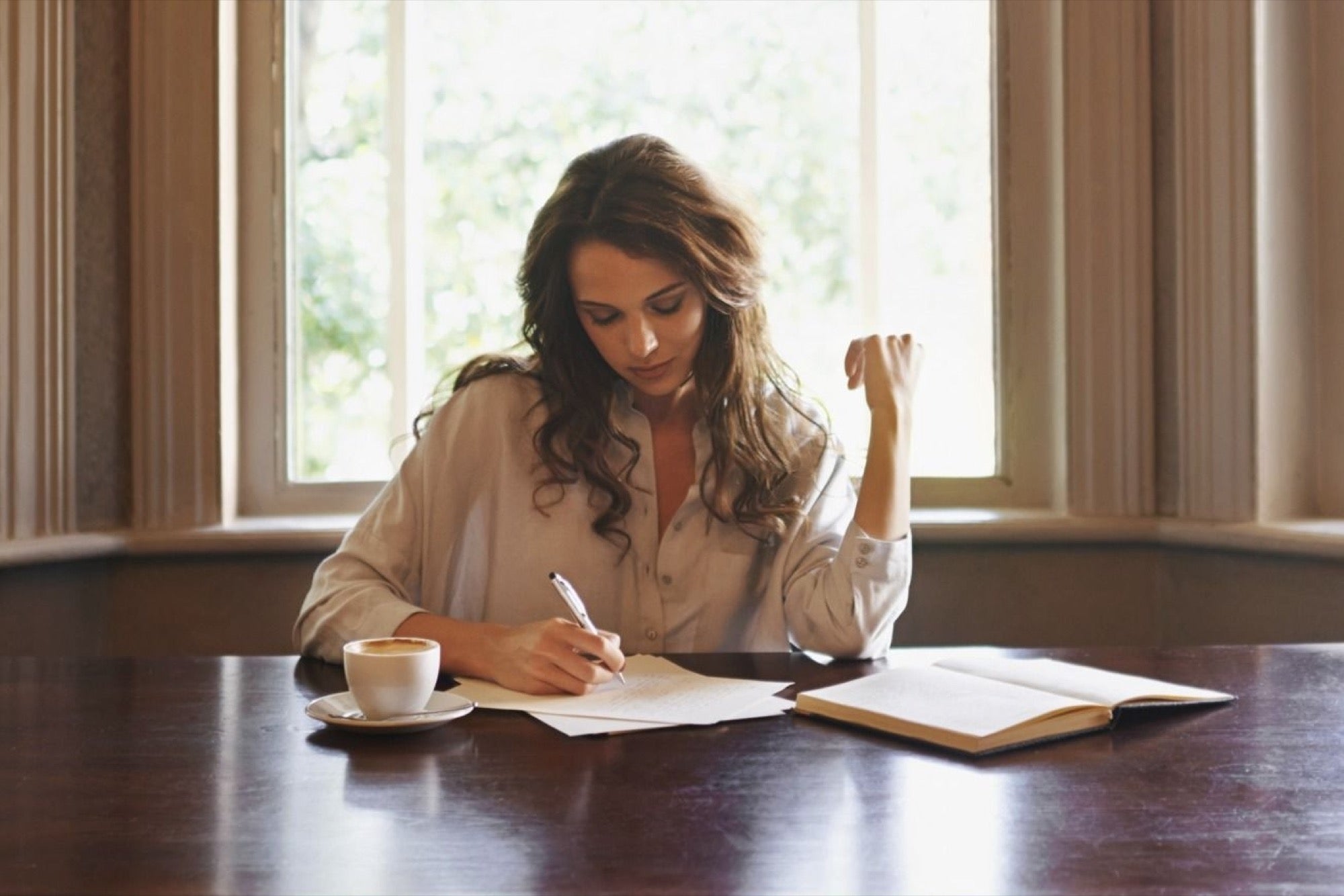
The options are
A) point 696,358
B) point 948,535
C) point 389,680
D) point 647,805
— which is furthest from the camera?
point 948,535

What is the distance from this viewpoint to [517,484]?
1925 millimetres

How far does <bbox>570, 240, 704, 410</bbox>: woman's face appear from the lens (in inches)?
72.4

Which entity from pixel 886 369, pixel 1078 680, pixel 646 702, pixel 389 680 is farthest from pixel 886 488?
pixel 389 680

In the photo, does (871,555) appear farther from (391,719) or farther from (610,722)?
(391,719)

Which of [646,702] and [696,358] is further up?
[696,358]

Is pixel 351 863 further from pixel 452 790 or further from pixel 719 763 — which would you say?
pixel 719 763

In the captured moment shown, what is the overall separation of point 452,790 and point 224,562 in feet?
4.85

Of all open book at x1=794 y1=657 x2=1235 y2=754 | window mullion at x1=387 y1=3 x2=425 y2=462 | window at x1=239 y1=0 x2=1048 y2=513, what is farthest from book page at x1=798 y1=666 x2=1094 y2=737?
window mullion at x1=387 y1=3 x2=425 y2=462

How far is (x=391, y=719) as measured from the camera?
124cm

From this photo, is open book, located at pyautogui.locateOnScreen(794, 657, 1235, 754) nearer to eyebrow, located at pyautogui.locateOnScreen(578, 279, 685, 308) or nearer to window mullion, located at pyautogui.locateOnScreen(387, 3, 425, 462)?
eyebrow, located at pyautogui.locateOnScreen(578, 279, 685, 308)

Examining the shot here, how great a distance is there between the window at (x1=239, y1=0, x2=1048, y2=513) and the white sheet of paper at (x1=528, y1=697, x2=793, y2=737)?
1.35m

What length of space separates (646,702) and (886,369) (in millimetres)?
748

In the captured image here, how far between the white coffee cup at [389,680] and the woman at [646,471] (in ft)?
1.63

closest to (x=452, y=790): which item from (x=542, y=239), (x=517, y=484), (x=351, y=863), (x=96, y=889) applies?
(x=351, y=863)
